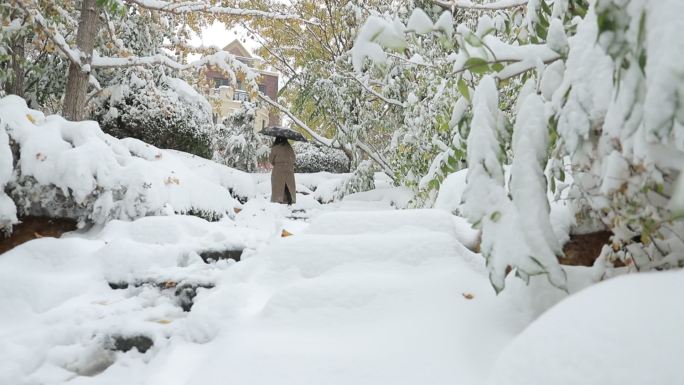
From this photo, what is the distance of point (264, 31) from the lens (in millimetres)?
13086

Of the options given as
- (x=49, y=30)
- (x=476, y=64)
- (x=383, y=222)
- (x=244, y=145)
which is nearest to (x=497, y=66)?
(x=476, y=64)

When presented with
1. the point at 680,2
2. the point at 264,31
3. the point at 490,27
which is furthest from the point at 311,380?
the point at 264,31

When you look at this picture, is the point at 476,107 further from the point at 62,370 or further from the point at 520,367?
the point at 62,370

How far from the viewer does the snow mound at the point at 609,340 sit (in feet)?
2.52

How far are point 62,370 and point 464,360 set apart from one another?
4.83ft

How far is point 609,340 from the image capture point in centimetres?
83

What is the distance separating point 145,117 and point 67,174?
17.8 ft

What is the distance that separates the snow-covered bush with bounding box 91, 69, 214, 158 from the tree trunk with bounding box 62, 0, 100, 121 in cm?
157

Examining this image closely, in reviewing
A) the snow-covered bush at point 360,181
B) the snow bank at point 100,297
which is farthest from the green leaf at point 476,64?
the snow-covered bush at point 360,181

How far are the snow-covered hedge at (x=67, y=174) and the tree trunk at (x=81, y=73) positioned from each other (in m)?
2.51

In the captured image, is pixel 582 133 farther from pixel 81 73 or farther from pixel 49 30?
pixel 81 73

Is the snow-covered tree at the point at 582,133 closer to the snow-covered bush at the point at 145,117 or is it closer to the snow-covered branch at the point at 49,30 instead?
the snow-covered branch at the point at 49,30

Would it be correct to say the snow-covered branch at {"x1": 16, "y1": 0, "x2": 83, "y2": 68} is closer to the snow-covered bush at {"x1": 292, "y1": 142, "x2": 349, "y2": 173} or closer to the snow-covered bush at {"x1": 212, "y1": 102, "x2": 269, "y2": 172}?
the snow-covered bush at {"x1": 212, "y1": 102, "x2": 269, "y2": 172}

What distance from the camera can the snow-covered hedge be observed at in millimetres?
3521
